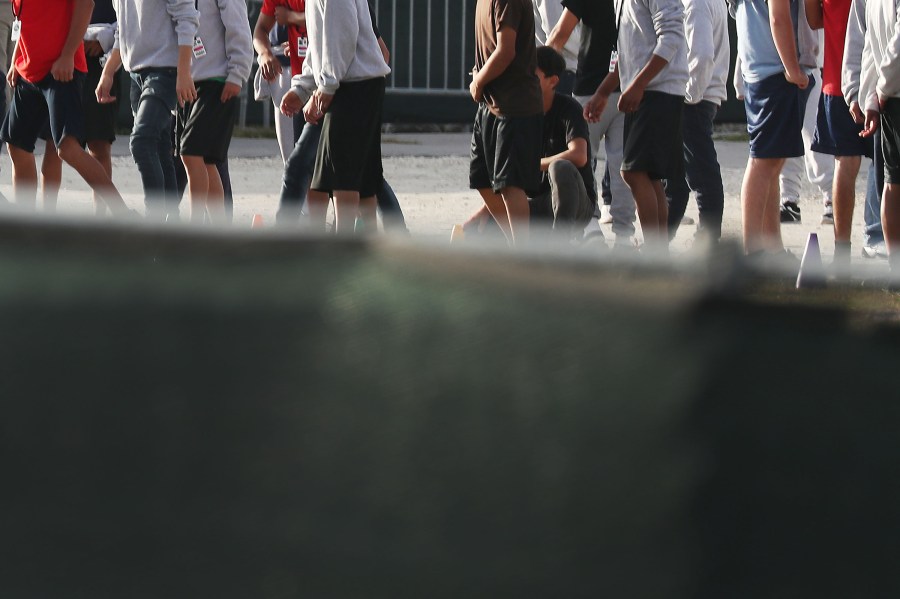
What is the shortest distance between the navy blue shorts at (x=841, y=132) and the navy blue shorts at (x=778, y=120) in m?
0.17

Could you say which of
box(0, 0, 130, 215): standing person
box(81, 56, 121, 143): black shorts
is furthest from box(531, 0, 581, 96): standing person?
box(0, 0, 130, 215): standing person

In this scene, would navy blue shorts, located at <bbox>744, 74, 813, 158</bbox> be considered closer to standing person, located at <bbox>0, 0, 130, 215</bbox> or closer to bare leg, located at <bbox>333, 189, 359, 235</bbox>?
bare leg, located at <bbox>333, 189, 359, 235</bbox>

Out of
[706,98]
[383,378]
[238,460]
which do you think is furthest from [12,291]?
[706,98]

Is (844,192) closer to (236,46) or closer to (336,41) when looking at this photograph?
(336,41)

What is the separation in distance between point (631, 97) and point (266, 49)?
2099mm

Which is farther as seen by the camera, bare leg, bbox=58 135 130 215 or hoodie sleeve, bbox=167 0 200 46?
bare leg, bbox=58 135 130 215

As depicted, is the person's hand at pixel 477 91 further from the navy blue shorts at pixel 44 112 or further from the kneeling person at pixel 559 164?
the navy blue shorts at pixel 44 112

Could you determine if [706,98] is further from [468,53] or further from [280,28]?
[468,53]

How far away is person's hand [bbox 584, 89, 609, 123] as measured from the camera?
5799mm

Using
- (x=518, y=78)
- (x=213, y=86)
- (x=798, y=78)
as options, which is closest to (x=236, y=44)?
(x=213, y=86)

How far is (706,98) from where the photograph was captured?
645cm

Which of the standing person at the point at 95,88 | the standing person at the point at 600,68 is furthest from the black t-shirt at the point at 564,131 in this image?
the standing person at the point at 95,88

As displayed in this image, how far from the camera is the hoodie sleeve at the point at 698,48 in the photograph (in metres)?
6.23

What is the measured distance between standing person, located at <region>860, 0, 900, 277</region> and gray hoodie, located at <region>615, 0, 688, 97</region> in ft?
2.78
